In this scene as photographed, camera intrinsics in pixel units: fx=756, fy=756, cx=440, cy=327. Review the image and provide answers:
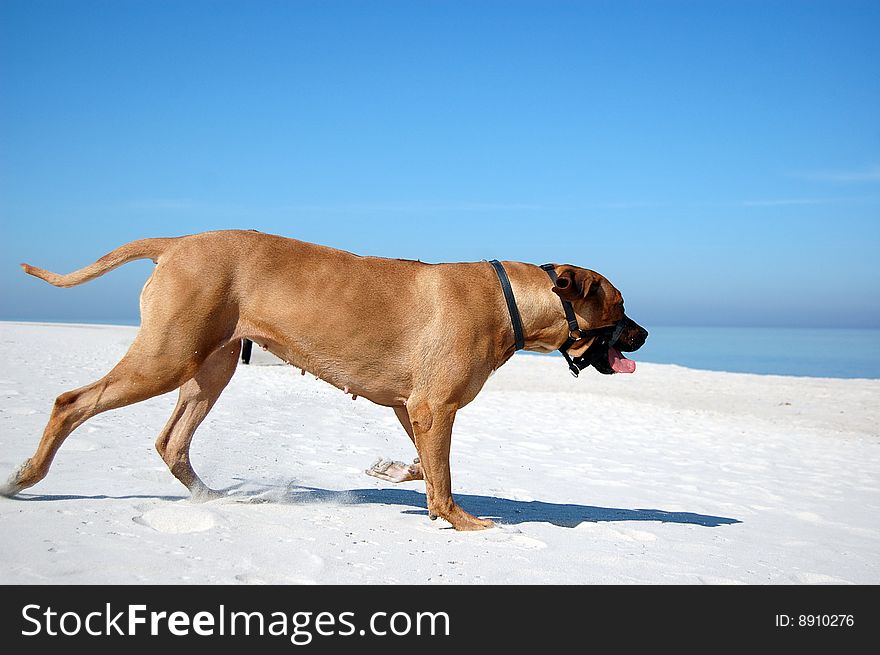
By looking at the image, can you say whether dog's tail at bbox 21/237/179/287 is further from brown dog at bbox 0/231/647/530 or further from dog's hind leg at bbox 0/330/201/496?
dog's hind leg at bbox 0/330/201/496

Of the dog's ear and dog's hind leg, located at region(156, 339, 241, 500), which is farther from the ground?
the dog's ear

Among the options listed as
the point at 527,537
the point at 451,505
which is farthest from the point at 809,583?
the point at 451,505

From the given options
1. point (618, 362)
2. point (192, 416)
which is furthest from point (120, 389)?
point (618, 362)

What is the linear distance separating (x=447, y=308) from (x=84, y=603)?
270cm

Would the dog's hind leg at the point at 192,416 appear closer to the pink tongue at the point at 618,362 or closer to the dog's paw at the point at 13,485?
the dog's paw at the point at 13,485

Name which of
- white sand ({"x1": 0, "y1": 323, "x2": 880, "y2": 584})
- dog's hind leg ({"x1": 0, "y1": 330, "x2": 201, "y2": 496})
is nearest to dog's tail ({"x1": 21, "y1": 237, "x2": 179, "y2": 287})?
dog's hind leg ({"x1": 0, "y1": 330, "x2": 201, "y2": 496})

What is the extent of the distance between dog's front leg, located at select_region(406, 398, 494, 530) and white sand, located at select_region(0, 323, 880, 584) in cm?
13

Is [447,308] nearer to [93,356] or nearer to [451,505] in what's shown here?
[451,505]

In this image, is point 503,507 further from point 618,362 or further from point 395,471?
point 618,362

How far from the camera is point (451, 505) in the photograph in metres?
4.87

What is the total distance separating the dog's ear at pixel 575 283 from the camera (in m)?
5.15

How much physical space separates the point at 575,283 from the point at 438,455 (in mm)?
1525

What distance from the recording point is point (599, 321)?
5430mm

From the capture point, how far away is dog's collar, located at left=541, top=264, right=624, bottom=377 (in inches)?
209
